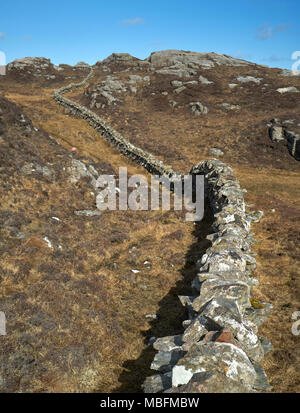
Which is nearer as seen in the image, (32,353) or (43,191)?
(32,353)

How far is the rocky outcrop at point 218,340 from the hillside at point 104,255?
101cm

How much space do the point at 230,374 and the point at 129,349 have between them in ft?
13.0

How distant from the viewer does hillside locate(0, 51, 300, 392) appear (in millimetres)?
7312

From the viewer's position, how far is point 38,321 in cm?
817

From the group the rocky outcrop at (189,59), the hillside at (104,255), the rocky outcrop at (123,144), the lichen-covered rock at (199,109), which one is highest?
the rocky outcrop at (189,59)

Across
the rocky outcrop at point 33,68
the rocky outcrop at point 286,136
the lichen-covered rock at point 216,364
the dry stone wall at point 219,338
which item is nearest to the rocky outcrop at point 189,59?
the rocky outcrop at point 33,68

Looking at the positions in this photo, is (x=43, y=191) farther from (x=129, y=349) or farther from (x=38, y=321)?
(x=129, y=349)

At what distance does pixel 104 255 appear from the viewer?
13.5 metres

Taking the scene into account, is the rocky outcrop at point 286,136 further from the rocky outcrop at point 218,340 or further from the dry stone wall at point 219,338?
the rocky outcrop at point 218,340

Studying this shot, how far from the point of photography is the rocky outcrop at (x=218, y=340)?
195 inches

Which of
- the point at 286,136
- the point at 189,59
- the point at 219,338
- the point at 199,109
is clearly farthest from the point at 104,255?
the point at 189,59
